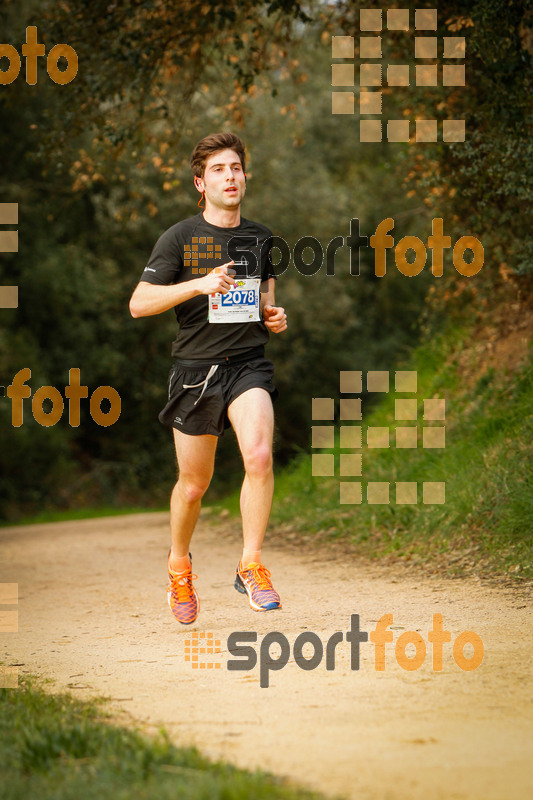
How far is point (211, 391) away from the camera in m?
5.23

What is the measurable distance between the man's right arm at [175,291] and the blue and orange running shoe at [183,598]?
153 cm

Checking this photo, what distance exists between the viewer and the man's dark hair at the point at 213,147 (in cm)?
535

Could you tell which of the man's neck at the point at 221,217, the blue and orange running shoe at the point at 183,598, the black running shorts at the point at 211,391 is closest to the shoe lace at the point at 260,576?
the blue and orange running shoe at the point at 183,598

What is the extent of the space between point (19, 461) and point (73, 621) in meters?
13.6

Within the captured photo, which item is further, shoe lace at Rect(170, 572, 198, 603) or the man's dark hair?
shoe lace at Rect(170, 572, 198, 603)

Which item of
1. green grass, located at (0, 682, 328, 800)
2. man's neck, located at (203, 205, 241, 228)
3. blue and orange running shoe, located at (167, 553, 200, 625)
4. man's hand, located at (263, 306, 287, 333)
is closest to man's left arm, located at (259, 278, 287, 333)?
man's hand, located at (263, 306, 287, 333)

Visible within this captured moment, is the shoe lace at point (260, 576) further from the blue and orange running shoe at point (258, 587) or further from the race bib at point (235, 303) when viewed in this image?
the race bib at point (235, 303)

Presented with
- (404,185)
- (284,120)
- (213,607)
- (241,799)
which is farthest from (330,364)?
(241,799)

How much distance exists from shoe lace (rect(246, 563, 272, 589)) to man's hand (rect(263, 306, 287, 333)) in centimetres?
128

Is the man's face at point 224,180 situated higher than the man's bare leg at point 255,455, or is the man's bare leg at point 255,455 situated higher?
the man's face at point 224,180

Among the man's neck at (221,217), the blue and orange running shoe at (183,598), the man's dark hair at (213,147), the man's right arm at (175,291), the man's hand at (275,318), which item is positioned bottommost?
the blue and orange running shoe at (183,598)

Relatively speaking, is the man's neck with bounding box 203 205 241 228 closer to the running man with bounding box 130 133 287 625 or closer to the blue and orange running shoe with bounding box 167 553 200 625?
the running man with bounding box 130 133 287 625

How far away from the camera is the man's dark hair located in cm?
535

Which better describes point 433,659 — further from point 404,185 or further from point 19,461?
point 19,461
